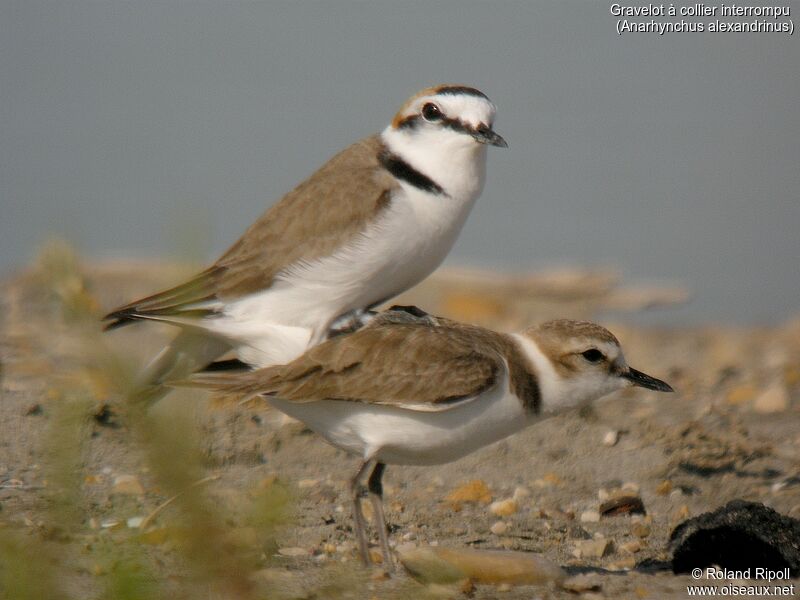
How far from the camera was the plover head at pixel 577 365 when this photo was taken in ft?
14.8

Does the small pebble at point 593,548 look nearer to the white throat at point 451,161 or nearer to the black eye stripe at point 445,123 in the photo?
the white throat at point 451,161

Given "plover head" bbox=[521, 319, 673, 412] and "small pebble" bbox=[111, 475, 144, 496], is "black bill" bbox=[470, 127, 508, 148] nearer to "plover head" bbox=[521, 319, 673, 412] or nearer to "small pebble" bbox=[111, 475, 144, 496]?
"plover head" bbox=[521, 319, 673, 412]

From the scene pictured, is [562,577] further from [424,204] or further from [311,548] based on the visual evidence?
[424,204]

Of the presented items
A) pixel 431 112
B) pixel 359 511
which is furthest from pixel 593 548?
pixel 431 112

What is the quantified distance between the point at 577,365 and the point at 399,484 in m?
1.46

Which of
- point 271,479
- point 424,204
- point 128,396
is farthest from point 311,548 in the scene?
point 128,396

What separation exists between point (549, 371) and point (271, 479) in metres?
1.40

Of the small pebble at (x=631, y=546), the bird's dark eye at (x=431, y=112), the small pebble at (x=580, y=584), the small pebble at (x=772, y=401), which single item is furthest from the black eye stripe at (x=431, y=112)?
the small pebble at (x=772, y=401)

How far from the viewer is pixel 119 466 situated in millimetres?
5395

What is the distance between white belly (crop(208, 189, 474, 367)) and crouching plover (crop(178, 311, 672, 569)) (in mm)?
337

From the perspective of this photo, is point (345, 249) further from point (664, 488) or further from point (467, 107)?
point (664, 488)

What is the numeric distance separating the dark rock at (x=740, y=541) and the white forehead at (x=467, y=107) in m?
1.97

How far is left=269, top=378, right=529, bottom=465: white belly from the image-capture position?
4215mm

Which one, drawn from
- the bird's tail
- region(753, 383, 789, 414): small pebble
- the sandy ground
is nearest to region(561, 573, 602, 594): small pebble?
the sandy ground
